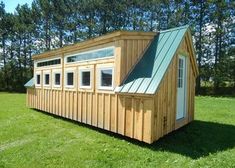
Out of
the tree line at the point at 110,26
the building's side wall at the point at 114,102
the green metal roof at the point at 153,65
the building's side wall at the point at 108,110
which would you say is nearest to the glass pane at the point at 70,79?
the building's side wall at the point at 114,102

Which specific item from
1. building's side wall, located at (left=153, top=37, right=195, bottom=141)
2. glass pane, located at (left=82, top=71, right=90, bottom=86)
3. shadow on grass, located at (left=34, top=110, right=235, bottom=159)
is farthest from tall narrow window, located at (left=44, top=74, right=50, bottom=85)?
building's side wall, located at (left=153, top=37, right=195, bottom=141)

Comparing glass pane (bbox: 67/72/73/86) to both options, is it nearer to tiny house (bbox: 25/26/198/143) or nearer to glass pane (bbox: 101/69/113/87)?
tiny house (bbox: 25/26/198/143)

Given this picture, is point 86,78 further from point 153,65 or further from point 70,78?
point 153,65

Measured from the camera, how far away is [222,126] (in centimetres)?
947

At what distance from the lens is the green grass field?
6.03 m

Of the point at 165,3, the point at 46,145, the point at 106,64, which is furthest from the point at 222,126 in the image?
the point at 165,3

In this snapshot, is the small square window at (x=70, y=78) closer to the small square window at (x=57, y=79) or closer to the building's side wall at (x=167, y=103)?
the small square window at (x=57, y=79)

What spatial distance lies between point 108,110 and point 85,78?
209cm

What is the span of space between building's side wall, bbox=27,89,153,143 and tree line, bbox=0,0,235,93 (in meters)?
19.5

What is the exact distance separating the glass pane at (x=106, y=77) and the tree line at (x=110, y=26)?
20.9m

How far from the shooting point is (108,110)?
844 cm

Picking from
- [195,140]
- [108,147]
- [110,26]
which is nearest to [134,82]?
[108,147]

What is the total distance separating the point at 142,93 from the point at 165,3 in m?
27.5

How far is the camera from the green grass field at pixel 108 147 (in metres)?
6.03
